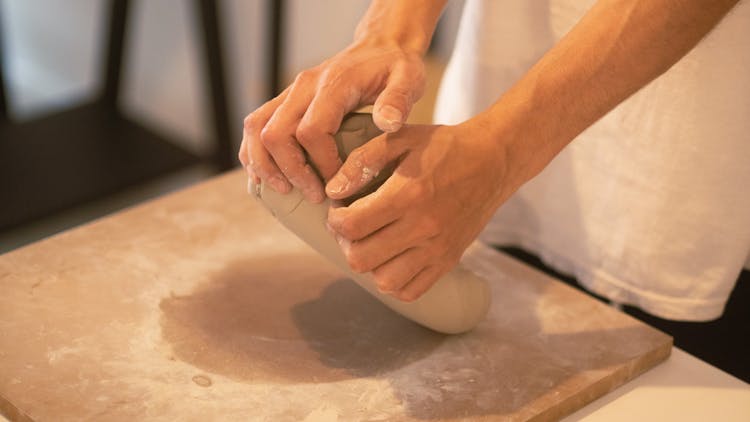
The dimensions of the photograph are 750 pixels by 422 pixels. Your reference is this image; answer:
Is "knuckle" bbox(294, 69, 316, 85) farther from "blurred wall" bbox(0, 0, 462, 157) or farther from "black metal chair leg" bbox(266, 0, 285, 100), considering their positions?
"blurred wall" bbox(0, 0, 462, 157)

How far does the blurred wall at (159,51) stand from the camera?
2975 mm

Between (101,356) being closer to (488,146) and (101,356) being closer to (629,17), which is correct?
(488,146)

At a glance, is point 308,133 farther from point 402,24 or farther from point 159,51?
point 159,51

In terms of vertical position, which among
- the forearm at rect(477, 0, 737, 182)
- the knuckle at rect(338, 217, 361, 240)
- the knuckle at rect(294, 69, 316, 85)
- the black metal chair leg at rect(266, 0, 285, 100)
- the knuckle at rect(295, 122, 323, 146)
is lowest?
the black metal chair leg at rect(266, 0, 285, 100)

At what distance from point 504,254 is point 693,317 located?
0.24 metres

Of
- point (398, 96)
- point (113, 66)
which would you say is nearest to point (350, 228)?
point (398, 96)

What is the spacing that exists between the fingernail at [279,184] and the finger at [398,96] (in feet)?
0.37

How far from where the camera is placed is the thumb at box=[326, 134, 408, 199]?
3.19ft

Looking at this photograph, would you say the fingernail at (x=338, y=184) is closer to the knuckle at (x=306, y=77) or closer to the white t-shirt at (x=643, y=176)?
the knuckle at (x=306, y=77)

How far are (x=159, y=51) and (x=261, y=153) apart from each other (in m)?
2.33

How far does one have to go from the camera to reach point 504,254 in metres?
1.27

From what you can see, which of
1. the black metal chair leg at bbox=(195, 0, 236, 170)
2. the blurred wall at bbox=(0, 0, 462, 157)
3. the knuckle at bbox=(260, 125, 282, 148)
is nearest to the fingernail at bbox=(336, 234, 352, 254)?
the knuckle at bbox=(260, 125, 282, 148)

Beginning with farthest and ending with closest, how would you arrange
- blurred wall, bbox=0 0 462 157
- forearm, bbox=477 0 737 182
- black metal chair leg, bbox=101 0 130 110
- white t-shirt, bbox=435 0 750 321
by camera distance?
blurred wall, bbox=0 0 462 157, black metal chair leg, bbox=101 0 130 110, white t-shirt, bbox=435 0 750 321, forearm, bbox=477 0 737 182

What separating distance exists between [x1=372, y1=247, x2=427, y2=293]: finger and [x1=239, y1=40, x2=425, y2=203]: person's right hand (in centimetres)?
10
